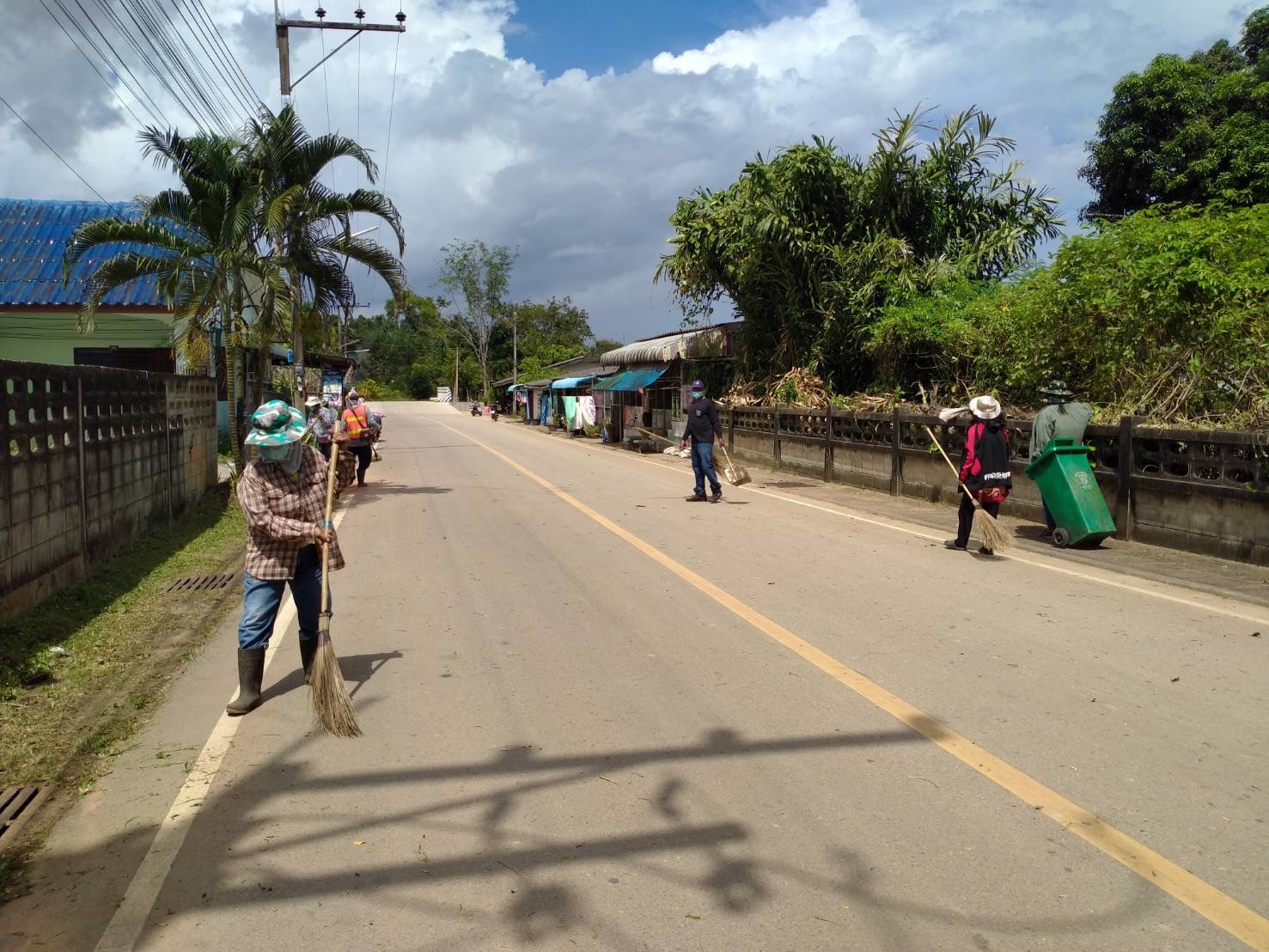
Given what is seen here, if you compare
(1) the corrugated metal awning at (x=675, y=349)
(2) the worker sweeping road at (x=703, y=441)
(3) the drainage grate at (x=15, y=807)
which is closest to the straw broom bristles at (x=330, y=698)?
(3) the drainage grate at (x=15, y=807)

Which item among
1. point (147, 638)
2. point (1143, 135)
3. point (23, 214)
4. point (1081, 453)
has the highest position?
point (1143, 135)

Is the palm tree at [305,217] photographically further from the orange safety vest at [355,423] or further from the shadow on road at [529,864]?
the shadow on road at [529,864]

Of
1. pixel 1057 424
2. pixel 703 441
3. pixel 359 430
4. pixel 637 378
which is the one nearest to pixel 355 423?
pixel 359 430

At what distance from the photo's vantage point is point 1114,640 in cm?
659

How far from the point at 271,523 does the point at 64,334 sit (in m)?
18.8

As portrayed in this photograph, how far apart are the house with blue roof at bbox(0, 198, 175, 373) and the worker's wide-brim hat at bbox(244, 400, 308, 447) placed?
51.0ft

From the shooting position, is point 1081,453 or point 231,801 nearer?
point 231,801

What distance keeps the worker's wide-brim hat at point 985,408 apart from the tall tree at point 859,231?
367 inches

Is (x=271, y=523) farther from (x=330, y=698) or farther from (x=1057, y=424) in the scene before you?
(x=1057, y=424)

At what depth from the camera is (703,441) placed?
583 inches

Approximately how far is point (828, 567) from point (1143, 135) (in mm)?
18422

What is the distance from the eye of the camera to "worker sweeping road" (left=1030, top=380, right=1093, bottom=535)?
10.5 meters

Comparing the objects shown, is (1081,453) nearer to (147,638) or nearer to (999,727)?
(999,727)

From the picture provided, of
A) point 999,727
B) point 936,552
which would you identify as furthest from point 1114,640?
point 936,552
